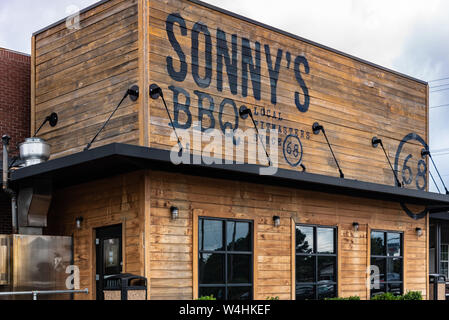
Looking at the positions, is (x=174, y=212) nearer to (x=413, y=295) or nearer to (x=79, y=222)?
(x=79, y=222)

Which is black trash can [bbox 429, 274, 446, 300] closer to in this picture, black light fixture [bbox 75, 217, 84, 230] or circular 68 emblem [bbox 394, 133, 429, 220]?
circular 68 emblem [bbox 394, 133, 429, 220]

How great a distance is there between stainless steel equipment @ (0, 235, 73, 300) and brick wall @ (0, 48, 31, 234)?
240cm

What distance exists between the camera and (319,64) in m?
14.3

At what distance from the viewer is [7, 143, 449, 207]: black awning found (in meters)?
10.1

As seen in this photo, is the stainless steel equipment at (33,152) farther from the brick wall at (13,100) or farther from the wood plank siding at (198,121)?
the brick wall at (13,100)

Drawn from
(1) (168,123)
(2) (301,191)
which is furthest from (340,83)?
(1) (168,123)

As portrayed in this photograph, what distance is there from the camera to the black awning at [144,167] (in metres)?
10.1

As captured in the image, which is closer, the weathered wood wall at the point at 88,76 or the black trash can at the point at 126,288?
the black trash can at the point at 126,288

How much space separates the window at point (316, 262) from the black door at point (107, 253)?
383cm

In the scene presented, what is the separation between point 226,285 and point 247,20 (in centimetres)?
524

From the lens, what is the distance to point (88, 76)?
1212 cm

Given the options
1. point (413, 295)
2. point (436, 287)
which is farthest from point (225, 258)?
point (436, 287)

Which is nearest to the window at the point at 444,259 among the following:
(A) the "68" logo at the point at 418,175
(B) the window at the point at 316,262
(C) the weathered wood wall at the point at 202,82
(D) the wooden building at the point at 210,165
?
(A) the "68" logo at the point at 418,175

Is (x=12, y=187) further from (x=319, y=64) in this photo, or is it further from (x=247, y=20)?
(x=319, y=64)
